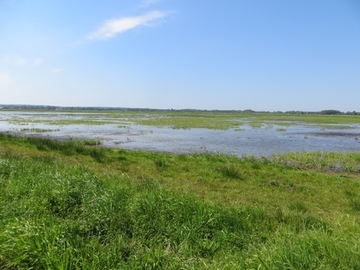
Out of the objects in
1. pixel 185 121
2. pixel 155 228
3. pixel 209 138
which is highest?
pixel 185 121

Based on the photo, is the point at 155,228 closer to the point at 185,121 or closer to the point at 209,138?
the point at 209,138

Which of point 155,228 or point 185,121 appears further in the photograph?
point 185,121

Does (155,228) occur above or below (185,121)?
below

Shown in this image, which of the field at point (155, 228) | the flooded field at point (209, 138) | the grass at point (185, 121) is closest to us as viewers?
the field at point (155, 228)

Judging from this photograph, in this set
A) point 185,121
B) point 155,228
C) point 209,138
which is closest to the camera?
point 155,228

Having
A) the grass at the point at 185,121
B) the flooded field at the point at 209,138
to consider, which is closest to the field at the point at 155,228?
the flooded field at the point at 209,138

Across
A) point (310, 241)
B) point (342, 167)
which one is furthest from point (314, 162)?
point (310, 241)

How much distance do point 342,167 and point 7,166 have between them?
1718cm

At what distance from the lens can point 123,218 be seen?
5145mm

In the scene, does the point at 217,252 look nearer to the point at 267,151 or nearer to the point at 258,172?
the point at 258,172

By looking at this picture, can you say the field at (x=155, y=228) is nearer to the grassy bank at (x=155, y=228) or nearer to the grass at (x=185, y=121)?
the grassy bank at (x=155, y=228)

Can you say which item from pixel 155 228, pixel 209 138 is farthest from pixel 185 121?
pixel 155 228

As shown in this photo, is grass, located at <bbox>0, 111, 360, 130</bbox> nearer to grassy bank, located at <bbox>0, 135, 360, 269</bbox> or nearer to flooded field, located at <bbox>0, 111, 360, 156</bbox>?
flooded field, located at <bbox>0, 111, 360, 156</bbox>

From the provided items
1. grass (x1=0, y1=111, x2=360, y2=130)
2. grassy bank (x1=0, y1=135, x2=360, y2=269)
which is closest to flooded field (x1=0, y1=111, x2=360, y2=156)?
grass (x1=0, y1=111, x2=360, y2=130)
